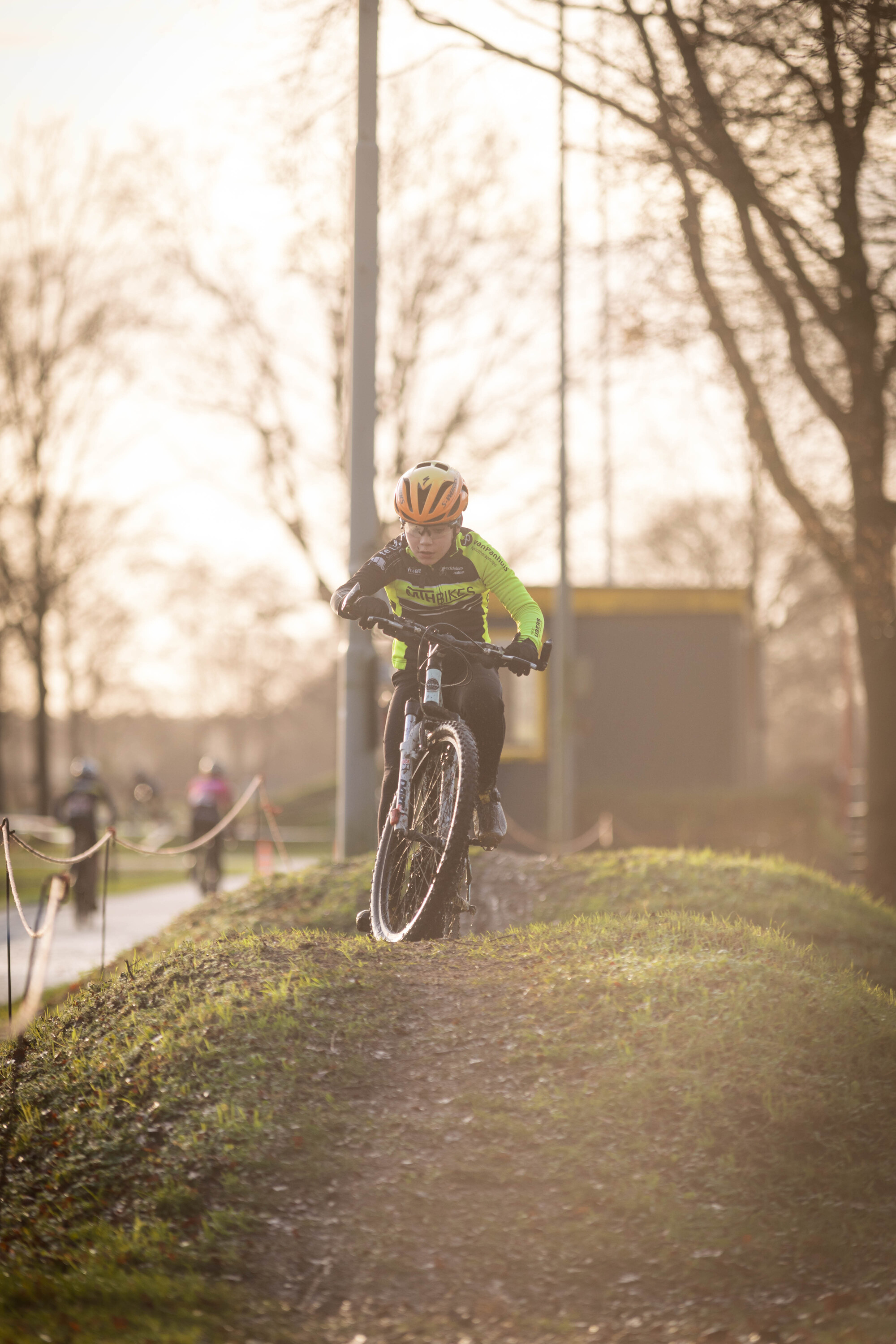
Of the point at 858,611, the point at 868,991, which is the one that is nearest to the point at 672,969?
the point at 868,991

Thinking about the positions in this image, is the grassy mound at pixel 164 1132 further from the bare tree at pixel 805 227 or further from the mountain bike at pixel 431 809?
the bare tree at pixel 805 227

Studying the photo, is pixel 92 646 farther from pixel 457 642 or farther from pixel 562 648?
pixel 457 642

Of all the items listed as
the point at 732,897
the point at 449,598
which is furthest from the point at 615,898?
the point at 449,598

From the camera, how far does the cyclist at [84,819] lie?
15156 millimetres

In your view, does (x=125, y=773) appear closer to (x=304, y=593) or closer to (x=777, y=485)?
(x=304, y=593)

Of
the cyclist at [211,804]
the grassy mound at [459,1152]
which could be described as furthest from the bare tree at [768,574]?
the grassy mound at [459,1152]

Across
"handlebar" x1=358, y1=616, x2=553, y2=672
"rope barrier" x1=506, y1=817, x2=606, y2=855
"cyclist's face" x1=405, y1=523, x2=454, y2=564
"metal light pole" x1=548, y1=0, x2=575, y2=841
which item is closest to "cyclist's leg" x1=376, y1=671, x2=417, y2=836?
"handlebar" x1=358, y1=616, x2=553, y2=672

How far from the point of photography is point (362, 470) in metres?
9.96

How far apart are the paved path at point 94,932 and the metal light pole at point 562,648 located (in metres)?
4.32

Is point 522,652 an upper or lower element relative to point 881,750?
upper

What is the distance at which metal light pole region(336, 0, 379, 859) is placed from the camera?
32.0ft

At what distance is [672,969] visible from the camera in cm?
561

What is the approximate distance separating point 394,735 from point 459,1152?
229 cm

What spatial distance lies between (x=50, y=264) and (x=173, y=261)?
5.91 metres
